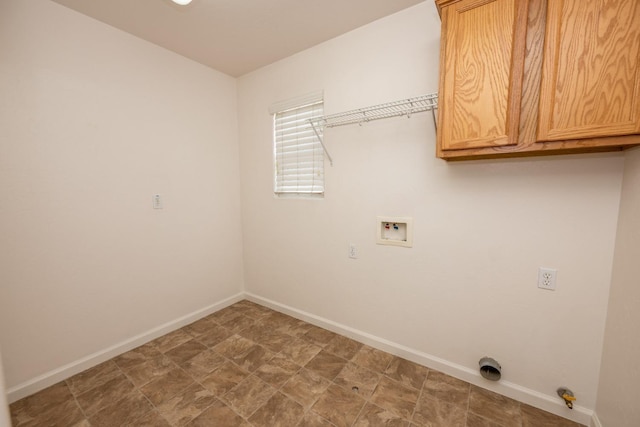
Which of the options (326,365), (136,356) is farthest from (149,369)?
(326,365)

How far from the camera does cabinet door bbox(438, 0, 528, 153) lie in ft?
4.10

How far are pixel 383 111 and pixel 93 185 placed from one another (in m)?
2.22

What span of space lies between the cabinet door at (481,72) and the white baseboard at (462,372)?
1494 mm

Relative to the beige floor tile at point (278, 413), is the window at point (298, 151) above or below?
above

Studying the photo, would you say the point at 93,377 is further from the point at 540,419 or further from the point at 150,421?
the point at 540,419

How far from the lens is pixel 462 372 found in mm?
1752

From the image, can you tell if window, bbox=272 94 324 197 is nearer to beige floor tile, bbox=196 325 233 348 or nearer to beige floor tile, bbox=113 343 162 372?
beige floor tile, bbox=196 325 233 348

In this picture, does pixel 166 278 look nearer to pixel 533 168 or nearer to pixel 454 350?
pixel 454 350

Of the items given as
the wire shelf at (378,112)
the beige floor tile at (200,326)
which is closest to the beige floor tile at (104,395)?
the beige floor tile at (200,326)

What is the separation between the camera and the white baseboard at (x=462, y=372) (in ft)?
4.80

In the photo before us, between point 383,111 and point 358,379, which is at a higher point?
point 383,111

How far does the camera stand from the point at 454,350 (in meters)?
1.79

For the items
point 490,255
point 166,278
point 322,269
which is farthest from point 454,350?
point 166,278

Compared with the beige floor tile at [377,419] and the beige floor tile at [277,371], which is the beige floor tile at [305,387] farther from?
the beige floor tile at [377,419]
